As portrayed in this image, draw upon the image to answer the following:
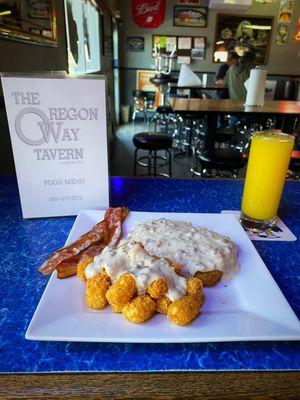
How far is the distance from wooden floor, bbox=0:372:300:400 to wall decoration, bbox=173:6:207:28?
27.3ft

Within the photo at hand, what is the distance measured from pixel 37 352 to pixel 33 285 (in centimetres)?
18

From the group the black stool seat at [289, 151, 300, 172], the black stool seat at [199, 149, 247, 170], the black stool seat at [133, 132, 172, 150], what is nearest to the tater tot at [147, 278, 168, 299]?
the black stool seat at [199, 149, 247, 170]

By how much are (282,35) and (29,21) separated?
303 inches

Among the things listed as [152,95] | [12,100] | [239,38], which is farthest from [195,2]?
[12,100]

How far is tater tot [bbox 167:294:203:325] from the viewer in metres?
0.50

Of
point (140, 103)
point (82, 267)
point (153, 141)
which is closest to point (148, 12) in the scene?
point (140, 103)

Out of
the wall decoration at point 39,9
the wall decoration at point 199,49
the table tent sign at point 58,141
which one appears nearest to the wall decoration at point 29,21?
the wall decoration at point 39,9

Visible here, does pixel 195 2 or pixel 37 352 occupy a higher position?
pixel 195 2

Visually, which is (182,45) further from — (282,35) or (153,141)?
(153,141)

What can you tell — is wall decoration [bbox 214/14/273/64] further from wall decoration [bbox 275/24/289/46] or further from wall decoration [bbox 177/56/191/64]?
wall decoration [bbox 177/56/191/64]

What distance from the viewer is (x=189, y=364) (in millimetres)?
475

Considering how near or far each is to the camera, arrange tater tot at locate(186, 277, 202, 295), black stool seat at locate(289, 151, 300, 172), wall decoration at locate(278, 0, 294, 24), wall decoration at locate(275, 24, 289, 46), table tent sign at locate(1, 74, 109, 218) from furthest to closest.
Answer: wall decoration at locate(275, 24, 289, 46) < wall decoration at locate(278, 0, 294, 24) < black stool seat at locate(289, 151, 300, 172) < table tent sign at locate(1, 74, 109, 218) < tater tot at locate(186, 277, 202, 295)

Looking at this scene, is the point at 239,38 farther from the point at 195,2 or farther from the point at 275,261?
the point at 275,261

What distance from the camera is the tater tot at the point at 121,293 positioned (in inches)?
20.4
